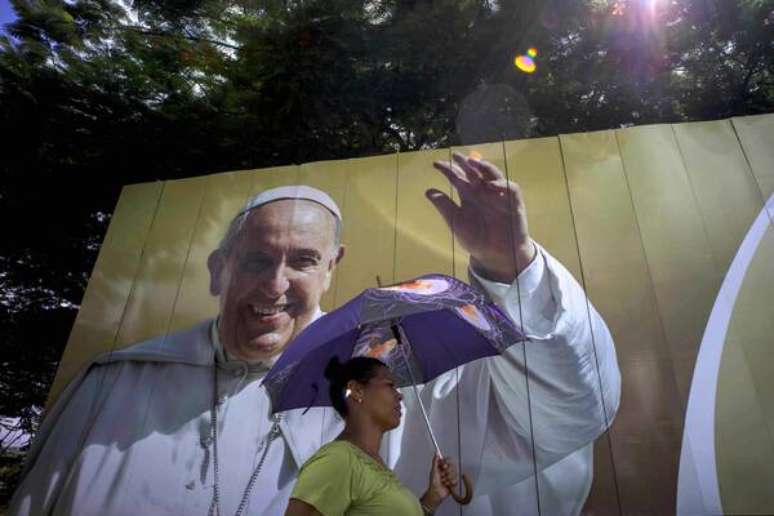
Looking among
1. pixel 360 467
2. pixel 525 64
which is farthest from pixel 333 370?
pixel 525 64

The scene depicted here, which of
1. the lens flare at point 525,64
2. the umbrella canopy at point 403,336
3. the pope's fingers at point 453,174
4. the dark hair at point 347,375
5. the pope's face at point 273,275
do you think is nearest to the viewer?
the dark hair at point 347,375

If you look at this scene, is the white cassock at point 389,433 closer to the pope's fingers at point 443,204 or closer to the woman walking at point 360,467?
the pope's fingers at point 443,204

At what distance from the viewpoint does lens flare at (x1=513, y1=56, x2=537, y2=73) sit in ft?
17.5

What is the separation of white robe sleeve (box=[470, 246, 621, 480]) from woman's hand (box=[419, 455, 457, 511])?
1.14 meters

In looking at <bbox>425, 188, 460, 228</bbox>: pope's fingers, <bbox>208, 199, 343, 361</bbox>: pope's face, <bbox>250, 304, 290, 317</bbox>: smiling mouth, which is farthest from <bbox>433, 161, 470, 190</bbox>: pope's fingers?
<bbox>250, 304, 290, 317</bbox>: smiling mouth

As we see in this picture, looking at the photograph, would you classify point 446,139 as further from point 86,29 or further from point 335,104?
point 86,29

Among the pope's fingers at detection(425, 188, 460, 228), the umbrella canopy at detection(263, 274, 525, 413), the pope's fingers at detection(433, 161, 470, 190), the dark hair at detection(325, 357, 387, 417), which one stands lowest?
the dark hair at detection(325, 357, 387, 417)

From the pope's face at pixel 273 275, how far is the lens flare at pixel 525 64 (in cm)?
297

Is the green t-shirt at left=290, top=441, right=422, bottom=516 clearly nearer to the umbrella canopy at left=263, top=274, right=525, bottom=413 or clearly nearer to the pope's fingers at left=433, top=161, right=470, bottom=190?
the umbrella canopy at left=263, top=274, right=525, bottom=413

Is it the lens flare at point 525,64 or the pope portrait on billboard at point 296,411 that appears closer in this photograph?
the pope portrait on billboard at point 296,411

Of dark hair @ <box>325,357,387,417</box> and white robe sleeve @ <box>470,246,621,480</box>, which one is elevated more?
white robe sleeve @ <box>470,246,621,480</box>

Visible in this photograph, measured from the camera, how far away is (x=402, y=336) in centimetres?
256

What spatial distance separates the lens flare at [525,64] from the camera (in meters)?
5.32

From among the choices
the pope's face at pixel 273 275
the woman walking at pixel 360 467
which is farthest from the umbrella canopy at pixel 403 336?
the pope's face at pixel 273 275
